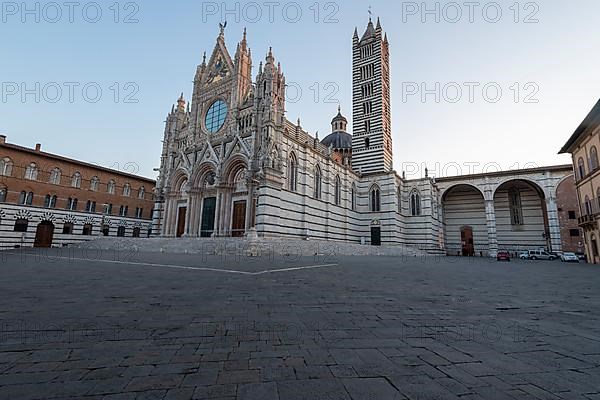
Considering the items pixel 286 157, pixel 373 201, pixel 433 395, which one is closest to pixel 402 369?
pixel 433 395

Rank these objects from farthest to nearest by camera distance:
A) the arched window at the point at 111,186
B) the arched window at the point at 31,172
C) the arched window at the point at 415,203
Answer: the arched window at the point at 415,203, the arched window at the point at 111,186, the arched window at the point at 31,172

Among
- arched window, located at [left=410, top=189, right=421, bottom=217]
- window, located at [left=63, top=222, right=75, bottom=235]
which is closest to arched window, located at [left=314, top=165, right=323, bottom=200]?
arched window, located at [left=410, top=189, right=421, bottom=217]

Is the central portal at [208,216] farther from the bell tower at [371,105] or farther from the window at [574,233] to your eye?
the window at [574,233]

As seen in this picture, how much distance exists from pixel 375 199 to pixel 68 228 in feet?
119

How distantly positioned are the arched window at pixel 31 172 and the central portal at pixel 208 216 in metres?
18.5

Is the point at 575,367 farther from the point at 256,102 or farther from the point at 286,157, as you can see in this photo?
the point at 256,102

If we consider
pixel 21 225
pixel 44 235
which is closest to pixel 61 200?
pixel 44 235

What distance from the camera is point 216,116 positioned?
1238 inches

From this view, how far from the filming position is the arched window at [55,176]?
31531mm

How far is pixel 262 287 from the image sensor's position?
639 cm

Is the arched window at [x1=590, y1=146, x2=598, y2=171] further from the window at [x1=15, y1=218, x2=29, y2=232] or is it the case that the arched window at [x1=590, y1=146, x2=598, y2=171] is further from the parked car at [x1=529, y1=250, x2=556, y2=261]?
the window at [x1=15, y1=218, x2=29, y2=232]

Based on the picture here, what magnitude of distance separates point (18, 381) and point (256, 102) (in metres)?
26.2

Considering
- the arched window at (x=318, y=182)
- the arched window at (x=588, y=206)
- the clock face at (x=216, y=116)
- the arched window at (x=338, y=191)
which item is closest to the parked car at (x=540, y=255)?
the arched window at (x=588, y=206)

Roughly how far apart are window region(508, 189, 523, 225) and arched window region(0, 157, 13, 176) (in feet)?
201
